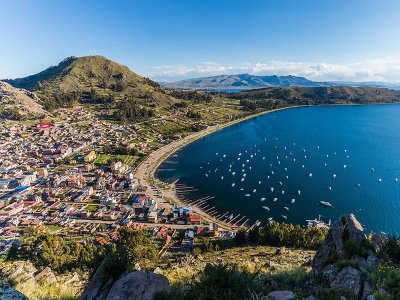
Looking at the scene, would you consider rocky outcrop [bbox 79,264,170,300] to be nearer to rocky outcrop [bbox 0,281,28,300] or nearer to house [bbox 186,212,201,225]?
rocky outcrop [bbox 0,281,28,300]

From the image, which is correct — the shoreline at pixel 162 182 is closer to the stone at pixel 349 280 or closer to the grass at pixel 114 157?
the grass at pixel 114 157

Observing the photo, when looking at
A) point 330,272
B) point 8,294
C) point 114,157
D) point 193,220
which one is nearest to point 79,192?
point 114,157

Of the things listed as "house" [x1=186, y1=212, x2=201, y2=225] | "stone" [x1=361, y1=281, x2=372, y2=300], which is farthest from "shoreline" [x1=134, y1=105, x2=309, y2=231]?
"stone" [x1=361, y1=281, x2=372, y2=300]

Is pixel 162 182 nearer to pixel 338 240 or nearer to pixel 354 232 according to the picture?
pixel 338 240

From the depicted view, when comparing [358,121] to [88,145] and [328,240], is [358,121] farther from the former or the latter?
[328,240]

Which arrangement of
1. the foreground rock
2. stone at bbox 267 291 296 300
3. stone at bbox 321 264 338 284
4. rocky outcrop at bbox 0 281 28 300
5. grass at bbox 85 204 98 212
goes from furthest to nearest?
1. grass at bbox 85 204 98 212
2. stone at bbox 321 264 338 284
3. the foreground rock
4. stone at bbox 267 291 296 300
5. rocky outcrop at bbox 0 281 28 300

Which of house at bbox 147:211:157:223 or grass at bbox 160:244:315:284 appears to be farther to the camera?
house at bbox 147:211:157:223

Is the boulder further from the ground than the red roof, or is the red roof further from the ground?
the boulder
